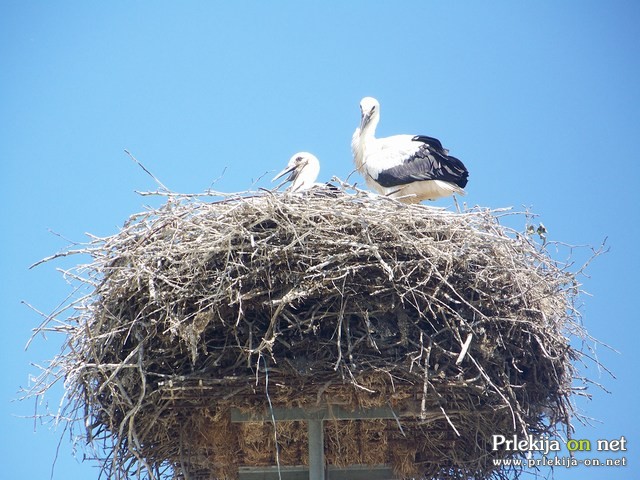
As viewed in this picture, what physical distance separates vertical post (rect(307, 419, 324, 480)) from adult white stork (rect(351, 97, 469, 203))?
250 cm

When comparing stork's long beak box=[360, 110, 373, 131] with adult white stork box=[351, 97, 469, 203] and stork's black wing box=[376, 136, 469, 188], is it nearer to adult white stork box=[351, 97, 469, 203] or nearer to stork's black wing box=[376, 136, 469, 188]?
adult white stork box=[351, 97, 469, 203]

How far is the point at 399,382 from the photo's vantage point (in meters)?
6.84

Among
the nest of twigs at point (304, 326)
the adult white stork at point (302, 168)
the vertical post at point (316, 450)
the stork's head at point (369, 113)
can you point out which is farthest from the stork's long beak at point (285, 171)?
the vertical post at point (316, 450)

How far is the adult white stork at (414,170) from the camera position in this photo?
9141 mm

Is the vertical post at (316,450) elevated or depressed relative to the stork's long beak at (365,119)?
depressed

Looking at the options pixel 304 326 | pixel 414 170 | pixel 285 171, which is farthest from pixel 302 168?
pixel 304 326

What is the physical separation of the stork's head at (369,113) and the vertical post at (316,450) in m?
3.34

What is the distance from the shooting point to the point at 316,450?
23.5 feet

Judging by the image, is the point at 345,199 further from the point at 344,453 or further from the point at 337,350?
the point at 344,453

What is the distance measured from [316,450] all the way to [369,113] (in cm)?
360

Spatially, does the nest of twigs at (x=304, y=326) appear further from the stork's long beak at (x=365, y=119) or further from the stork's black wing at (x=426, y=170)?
the stork's long beak at (x=365, y=119)

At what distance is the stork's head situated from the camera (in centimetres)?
979

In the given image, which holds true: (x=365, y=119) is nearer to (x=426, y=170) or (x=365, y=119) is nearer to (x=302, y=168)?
(x=302, y=168)

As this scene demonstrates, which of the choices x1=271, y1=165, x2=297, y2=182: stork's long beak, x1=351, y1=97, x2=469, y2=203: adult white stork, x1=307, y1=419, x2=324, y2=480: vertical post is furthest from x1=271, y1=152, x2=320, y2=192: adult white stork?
x1=307, y1=419, x2=324, y2=480: vertical post
